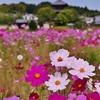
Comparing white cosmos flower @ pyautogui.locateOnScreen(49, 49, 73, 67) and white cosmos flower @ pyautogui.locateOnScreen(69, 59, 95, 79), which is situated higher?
white cosmos flower @ pyautogui.locateOnScreen(49, 49, 73, 67)

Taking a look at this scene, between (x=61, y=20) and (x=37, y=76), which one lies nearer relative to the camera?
(x=37, y=76)

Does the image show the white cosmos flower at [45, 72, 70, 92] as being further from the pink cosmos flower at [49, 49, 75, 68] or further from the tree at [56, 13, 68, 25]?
the tree at [56, 13, 68, 25]

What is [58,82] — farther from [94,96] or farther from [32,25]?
[32,25]

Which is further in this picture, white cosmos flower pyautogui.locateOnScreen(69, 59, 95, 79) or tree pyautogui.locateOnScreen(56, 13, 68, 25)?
tree pyautogui.locateOnScreen(56, 13, 68, 25)

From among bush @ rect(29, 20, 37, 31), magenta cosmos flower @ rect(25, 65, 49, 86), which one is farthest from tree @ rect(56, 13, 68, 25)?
magenta cosmos flower @ rect(25, 65, 49, 86)

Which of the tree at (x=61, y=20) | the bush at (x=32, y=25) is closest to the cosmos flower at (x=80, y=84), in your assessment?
the bush at (x=32, y=25)

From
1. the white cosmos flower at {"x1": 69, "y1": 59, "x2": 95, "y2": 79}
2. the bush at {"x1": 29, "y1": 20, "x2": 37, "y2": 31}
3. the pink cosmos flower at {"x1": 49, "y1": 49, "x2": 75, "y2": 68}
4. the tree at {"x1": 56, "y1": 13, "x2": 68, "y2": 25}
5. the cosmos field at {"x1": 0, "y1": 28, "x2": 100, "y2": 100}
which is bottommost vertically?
the tree at {"x1": 56, "y1": 13, "x2": 68, "y2": 25}

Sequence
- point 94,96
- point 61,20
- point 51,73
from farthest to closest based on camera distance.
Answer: point 61,20
point 51,73
point 94,96

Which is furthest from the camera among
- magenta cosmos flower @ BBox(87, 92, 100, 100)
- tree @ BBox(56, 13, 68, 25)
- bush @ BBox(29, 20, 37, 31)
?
tree @ BBox(56, 13, 68, 25)

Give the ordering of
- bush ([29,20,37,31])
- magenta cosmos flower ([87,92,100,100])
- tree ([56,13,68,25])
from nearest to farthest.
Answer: magenta cosmos flower ([87,92,100,100]), bush ([29,20,37,31]), tree ([56,13,68,25])

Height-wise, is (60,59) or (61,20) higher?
(60,59)

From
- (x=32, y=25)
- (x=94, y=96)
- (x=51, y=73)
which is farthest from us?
(x=32, y=25)

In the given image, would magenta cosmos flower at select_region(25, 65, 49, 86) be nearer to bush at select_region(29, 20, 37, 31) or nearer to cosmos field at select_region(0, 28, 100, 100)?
cosmos field at select_region(0, 28, 100, 100)

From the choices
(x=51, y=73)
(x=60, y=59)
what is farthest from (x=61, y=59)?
(x=51, y=73)
